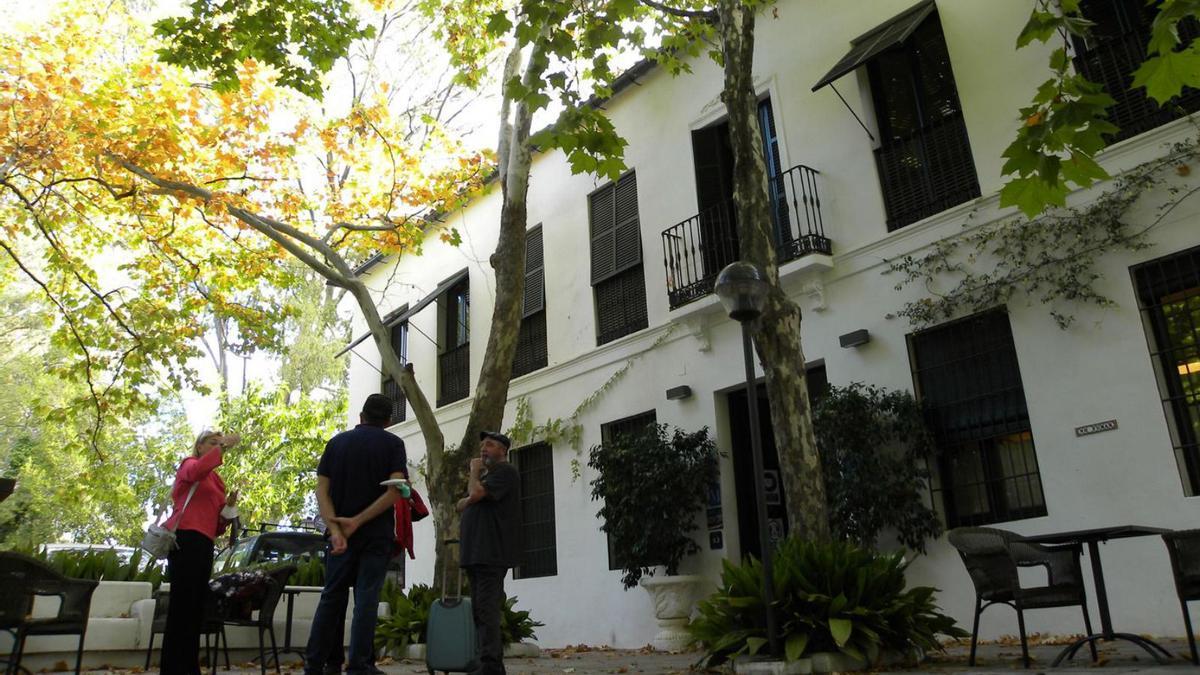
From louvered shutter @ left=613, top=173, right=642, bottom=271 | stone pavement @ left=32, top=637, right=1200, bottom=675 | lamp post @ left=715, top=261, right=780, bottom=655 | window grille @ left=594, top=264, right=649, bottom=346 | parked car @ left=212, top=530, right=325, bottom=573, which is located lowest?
stone pavement @ left=32, top=637, right=1200, bottom=675

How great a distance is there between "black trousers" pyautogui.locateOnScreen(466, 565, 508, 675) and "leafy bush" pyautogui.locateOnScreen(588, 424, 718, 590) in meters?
4.89

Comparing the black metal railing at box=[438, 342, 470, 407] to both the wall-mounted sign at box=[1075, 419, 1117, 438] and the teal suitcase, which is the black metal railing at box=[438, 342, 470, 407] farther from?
the wall-mounted sign at box=[1075, 419, 1117, 438]

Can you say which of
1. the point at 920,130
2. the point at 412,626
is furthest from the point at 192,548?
the point at 920,130

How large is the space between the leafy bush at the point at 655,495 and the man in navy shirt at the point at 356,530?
17.4ft

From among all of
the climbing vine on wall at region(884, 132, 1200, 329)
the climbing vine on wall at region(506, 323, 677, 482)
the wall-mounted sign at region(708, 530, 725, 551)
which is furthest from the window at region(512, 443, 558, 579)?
the climbing vine on wall at region(884, 132, 1200, 329)

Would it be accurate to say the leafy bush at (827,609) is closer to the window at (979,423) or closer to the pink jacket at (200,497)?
the window at (979,423)

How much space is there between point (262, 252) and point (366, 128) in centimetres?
280

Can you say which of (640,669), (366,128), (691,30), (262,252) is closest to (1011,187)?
(640,669)

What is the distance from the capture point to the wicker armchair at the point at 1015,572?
571 cm

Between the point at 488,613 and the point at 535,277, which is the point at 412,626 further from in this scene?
the point at 535,277

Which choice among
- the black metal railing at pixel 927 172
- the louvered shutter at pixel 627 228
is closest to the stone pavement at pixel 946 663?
the black metal railing at pixel 927 172

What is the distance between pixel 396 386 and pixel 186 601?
1290cm

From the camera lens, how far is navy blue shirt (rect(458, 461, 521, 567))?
5.71 m

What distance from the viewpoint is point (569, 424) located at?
13.4m
